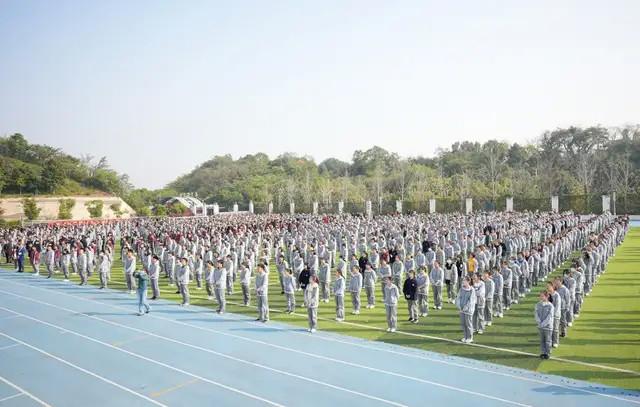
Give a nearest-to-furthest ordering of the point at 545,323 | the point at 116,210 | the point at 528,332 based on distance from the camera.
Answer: the point at 545,323 → the point at 528,332 → the point at 116,210

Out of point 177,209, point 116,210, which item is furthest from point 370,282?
point 116,210

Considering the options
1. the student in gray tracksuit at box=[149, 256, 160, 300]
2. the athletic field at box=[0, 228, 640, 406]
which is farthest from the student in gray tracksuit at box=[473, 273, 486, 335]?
the student in gray tracksuit at box=[149, 256, 160, 300]

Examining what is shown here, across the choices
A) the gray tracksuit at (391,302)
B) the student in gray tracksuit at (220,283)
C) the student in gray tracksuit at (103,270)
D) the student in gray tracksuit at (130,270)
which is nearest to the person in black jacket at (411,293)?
the gray tracksuit at (391,302)

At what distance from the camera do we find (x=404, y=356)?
9.85 meters

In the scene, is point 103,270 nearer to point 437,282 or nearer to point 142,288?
point 142,288

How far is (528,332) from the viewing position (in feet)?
36.6

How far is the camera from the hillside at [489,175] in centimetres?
5097

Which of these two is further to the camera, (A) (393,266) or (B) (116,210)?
(B) (116,210)

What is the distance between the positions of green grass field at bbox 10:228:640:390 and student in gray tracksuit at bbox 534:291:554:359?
8.7 inches

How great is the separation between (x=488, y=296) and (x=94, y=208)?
179 feet

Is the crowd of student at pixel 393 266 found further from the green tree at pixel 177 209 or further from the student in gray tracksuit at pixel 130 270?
the green tree at pixel 177 209

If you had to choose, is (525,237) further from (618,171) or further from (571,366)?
(618,171)

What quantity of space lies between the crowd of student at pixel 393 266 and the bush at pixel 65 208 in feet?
73.5

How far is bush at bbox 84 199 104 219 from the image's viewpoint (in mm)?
55803
